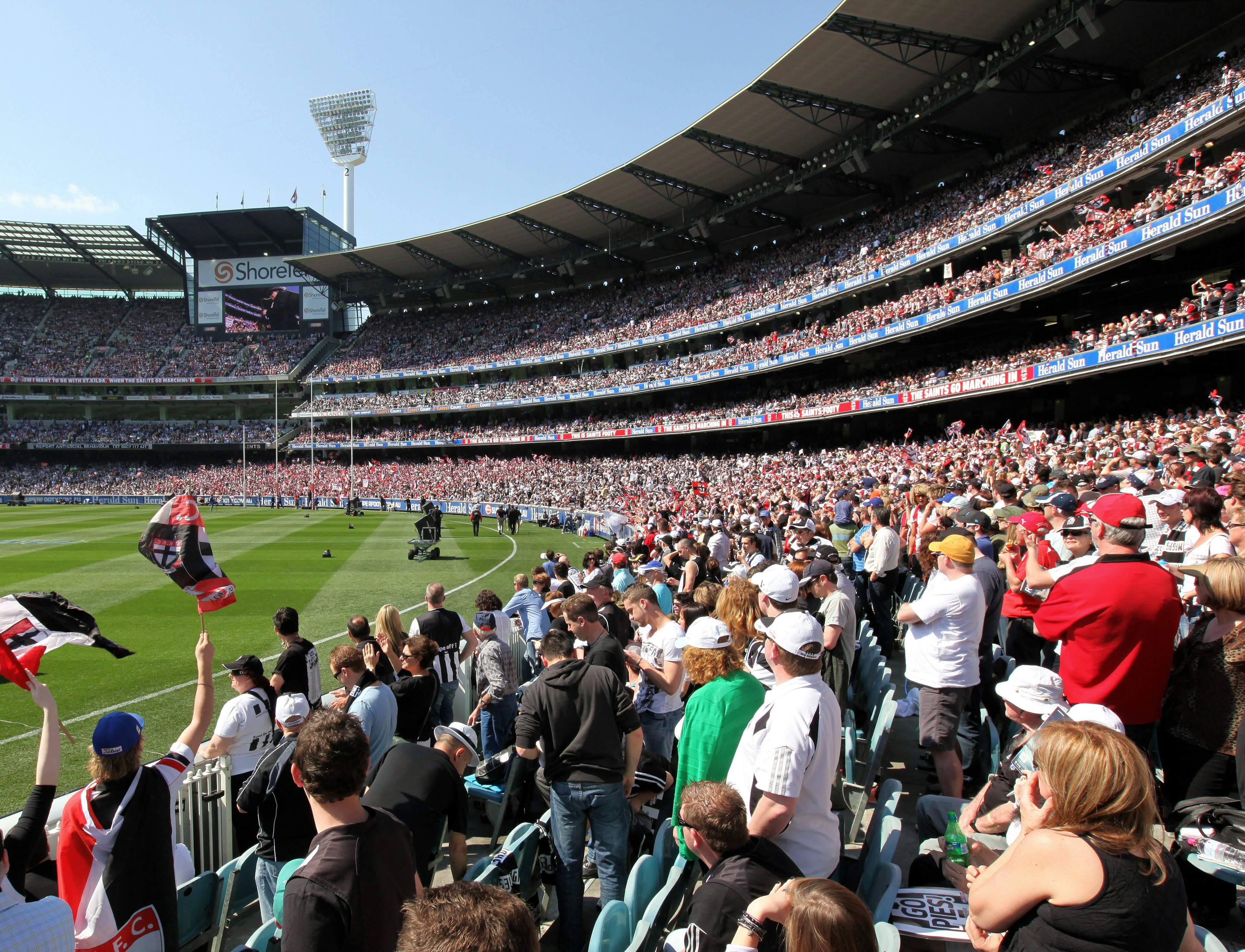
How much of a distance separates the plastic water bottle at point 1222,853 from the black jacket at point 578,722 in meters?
2.85

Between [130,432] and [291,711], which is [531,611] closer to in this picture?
Answer: [291,711]

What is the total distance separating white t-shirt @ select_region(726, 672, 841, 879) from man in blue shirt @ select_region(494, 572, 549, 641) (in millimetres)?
5264

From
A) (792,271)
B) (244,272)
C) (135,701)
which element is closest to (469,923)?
(135,701)

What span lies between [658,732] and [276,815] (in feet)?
9.54

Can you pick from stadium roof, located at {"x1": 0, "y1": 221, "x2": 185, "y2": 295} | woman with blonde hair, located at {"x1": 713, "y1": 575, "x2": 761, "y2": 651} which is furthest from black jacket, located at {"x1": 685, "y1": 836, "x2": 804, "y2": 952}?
stadium roof, located at {"x1": 0, "y1": 221, "x2": 185, "y2": 295}

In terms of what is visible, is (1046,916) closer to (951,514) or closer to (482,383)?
(951,514)

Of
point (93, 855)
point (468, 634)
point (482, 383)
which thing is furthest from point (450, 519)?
point (93, 855)

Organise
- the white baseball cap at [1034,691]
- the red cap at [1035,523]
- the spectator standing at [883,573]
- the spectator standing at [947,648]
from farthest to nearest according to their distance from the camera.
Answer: the spectator standing at [883,573] < the red cap at [1035,523] < the spectator standing at [947,648] < the white baseball cap at [1034,691]

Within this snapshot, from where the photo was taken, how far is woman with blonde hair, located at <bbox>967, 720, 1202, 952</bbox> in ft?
7.03

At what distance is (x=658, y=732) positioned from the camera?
583cm

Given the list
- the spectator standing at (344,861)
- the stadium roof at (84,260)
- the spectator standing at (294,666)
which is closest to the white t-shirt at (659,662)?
the spectator standing at (294,666)

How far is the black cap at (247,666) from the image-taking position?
16.5 feet

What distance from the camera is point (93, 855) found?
3.27 metres

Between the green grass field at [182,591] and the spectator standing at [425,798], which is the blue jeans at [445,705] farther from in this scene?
the green grass field at [182,591]
